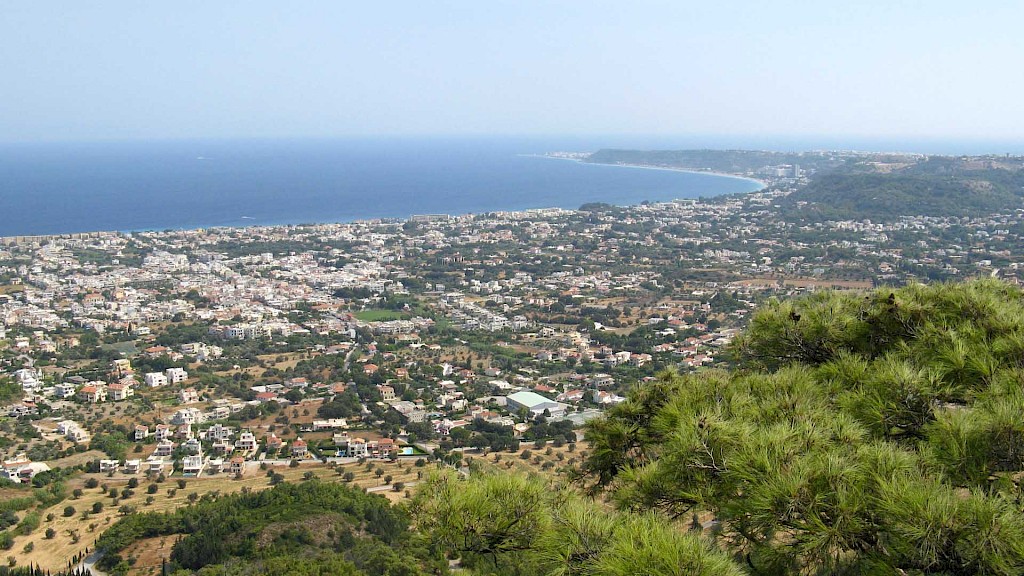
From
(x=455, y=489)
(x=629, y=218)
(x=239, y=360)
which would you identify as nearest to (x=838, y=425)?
(x=455, y=489)

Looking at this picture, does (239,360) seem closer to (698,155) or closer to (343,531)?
(343,531)

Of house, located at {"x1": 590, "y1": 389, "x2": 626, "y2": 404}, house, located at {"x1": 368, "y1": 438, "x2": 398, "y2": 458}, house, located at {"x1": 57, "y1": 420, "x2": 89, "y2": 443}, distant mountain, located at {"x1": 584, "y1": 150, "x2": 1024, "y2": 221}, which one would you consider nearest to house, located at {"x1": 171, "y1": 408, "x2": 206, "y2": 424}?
house, located at {"x1": 57, "y1": 420, "x2": 89, "y2": 443}

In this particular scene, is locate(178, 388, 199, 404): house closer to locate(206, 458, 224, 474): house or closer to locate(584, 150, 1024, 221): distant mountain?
locate(206, 458, 224, 474): house

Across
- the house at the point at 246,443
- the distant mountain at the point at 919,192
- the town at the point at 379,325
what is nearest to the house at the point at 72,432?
the town at the point at 379,325

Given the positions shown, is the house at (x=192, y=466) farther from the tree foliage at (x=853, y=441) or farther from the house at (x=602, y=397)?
the tree foliage at (x=853, y=441)

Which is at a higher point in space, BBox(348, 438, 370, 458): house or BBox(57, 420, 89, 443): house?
BBox(57, 420, 89, 443): house
